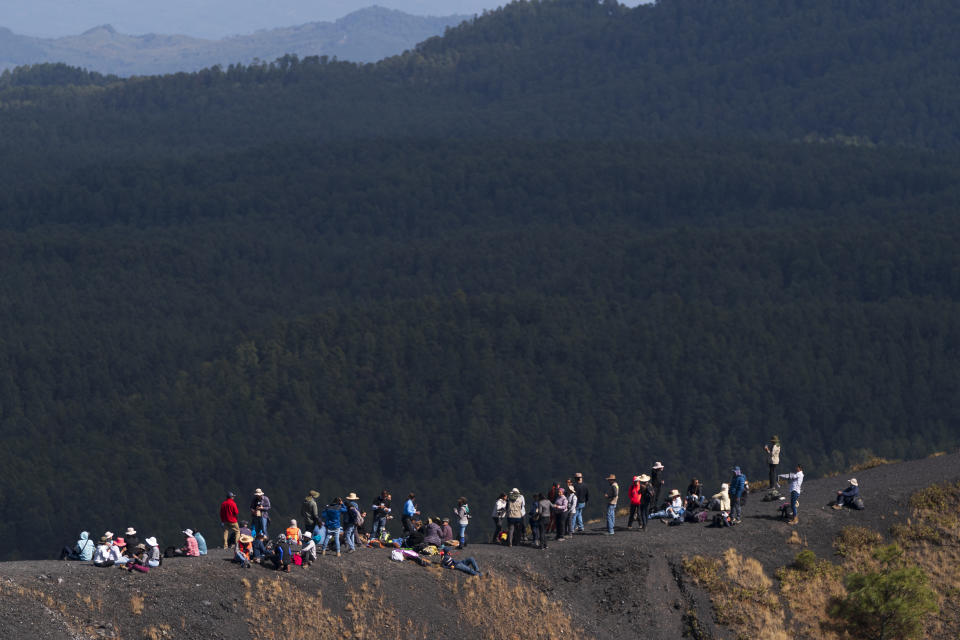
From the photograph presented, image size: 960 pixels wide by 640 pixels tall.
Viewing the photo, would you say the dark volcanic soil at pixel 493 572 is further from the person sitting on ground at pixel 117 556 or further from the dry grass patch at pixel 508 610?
the person sitting on ground at pixel 117 556

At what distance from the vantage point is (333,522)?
55562mm

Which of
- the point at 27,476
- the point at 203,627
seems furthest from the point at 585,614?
the point at 27,476

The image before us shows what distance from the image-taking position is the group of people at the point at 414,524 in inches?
2057

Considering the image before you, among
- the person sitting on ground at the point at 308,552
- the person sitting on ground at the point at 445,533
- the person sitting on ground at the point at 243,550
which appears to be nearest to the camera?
the person sitting on ground at the point at 243,550

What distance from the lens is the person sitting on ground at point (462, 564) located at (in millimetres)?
56375

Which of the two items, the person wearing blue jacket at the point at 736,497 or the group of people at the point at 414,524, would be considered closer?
the group of people at the point at 414,524

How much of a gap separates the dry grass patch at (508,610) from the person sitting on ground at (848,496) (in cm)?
1625

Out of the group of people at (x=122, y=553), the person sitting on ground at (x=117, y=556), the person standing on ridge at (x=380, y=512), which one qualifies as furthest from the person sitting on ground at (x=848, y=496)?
the person sitting on ground at (x=117, y=556)

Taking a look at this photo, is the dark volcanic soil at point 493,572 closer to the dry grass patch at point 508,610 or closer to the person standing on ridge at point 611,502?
the dry grass patch at point 508,610

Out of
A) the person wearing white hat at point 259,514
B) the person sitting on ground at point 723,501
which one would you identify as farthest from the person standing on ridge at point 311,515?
the person sitting on ground at point 723,501

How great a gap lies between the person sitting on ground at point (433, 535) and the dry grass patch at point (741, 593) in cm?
1044

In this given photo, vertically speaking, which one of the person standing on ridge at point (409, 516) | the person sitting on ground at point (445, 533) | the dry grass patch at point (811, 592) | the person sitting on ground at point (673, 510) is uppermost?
the person standing on ridge at point (409, 516)

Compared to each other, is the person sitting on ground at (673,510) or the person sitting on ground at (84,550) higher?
the person sitting on ground at (84,550)

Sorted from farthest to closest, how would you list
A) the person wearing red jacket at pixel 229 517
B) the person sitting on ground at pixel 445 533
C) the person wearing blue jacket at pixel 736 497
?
1. the person wearing blue jacket at pixel 736 497
2. the person sitting on ground at pixel 445 533
3. the person wearing red jacket at pixel 229 517
